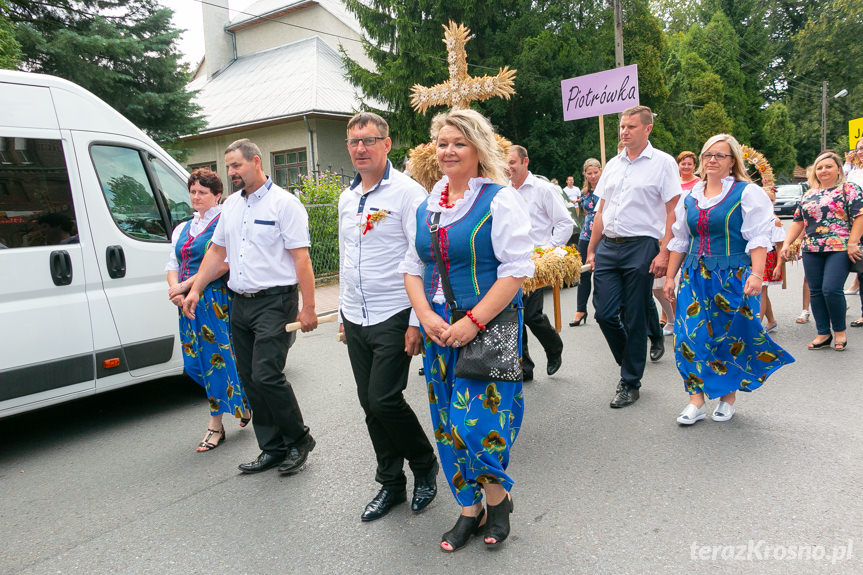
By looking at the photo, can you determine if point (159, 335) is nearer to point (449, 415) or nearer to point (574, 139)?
point (449, 415)

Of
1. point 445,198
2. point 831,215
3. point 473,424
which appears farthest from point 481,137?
point 831,215

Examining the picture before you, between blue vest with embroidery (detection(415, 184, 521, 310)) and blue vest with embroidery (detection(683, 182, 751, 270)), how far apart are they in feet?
7.29

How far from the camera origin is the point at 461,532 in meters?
3.11

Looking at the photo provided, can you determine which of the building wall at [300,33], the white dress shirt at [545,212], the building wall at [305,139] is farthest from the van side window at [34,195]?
the building wall at [300,33]

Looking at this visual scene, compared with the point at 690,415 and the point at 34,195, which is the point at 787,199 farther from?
the point at 34,195

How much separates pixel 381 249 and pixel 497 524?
4.72 feet

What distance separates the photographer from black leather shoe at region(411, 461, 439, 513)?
3.53 m

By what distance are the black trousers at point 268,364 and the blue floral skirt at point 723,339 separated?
2.68m

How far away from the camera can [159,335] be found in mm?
5355

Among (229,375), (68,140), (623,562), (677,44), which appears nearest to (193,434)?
(229,375)

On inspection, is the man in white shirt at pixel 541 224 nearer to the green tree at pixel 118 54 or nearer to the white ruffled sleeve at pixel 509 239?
the white ruffled sleeve at pixel 509 239

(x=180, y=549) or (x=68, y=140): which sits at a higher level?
(x=68, y=140)

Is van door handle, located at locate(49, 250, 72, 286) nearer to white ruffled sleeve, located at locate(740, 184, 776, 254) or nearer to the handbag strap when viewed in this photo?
the handbag strap

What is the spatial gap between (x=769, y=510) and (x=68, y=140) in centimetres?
509
